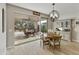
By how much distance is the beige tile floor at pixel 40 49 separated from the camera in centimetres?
308

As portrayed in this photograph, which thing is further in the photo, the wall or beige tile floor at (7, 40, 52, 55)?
beige tile floor at (7, 40, 52, 55)

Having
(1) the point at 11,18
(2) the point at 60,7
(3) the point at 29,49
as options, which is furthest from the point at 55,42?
(1) the point at 11,18

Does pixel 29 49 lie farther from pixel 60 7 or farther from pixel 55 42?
pixel 60 7

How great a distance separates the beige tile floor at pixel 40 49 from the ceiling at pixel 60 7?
762 millimetres

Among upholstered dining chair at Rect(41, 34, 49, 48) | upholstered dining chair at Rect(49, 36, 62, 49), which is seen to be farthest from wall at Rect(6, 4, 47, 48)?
upholstered dining chair at Rect(49, 36, 62, 49)

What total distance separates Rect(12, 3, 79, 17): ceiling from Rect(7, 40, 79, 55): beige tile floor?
2.50 ft

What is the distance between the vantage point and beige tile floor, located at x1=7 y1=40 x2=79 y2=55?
308cm

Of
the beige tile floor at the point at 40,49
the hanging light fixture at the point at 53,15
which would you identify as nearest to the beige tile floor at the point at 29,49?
the beige tile floor at the point at 40,49

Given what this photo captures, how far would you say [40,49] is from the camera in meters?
3.16

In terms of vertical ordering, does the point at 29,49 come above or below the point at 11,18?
below

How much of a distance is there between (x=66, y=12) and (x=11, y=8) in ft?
4.51

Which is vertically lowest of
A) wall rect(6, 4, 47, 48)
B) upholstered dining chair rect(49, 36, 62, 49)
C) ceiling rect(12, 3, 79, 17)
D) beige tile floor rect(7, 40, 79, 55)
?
beige tile floor rect(7, 40, 79, 55)

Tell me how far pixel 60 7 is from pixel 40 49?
1.17 m

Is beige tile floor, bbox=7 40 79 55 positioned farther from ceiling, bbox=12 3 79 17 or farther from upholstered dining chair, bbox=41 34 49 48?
ceiling, bbox=12 3 79 17
